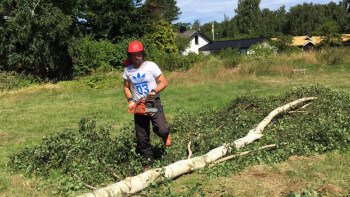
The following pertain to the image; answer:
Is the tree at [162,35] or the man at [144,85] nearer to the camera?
the man at [144,85]

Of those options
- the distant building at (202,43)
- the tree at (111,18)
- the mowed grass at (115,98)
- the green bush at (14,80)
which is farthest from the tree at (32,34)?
the distant building at (202,43)

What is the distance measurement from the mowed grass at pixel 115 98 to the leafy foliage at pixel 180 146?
344 millimetres

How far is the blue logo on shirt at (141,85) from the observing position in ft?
13.2

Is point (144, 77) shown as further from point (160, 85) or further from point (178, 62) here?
point (178, 62)

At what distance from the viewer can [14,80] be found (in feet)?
45.3

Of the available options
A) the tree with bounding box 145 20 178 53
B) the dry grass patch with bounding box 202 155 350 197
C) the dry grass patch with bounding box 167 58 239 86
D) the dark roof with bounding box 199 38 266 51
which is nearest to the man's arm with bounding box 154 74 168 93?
the dry grass patch with bounding box 202 155 350 197

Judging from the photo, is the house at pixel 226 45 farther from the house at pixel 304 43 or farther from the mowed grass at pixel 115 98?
the mowed grass at pixel 115 98

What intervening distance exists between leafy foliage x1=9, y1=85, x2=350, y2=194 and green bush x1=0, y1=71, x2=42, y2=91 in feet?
33.4

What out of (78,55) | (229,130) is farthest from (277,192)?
(78,55)

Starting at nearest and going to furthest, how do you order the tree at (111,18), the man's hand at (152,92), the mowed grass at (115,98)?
1. the man's hand at (152,92)
2. the mowed grass at (115,98)
3. the tree at (111,18)

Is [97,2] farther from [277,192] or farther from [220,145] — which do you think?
[277,192]

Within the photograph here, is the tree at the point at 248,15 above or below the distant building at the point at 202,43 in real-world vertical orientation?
above

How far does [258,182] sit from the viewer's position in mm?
3621

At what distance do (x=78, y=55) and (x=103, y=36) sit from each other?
5164 mm
